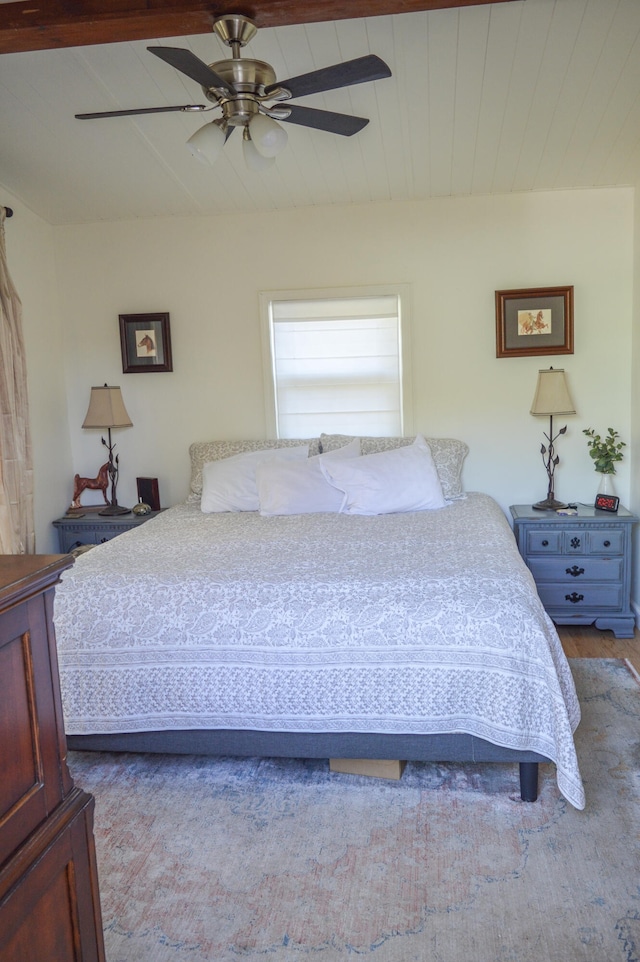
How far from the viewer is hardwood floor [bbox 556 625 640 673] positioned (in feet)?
11.2

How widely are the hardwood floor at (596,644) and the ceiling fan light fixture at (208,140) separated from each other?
2.75 meters

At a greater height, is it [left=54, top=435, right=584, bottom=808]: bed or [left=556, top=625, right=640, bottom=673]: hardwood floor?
[left=54, top=435, right=584, bottom=808]: bed

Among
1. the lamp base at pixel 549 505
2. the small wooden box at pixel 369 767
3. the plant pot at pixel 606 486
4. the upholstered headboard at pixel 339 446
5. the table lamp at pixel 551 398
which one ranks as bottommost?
the small wooden box at pixel 369 767

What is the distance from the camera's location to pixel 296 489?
3.64m

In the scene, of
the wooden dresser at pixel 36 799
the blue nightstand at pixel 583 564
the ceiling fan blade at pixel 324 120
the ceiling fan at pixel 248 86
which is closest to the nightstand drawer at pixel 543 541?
the blue nightstand at pixel 583 564

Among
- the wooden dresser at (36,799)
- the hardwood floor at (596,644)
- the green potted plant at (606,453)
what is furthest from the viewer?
the green potted plant at (606,453)

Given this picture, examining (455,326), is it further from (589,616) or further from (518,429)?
(589,616)

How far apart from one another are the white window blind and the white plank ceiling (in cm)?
62

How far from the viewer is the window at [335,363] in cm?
416

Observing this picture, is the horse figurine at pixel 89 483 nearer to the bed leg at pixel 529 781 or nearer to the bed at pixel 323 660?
the bed at pixel 323 660

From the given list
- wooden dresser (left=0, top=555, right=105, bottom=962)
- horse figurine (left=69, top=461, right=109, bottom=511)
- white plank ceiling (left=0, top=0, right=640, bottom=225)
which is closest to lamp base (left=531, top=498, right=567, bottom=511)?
white plank ceiling (left=0, top=0, right=640, bottom=225)

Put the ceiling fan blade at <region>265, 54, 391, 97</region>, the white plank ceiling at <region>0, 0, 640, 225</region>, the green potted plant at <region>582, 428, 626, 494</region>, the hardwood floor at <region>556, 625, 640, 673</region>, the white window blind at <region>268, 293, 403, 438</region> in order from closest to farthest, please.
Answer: the ceiling fan blade at <region>265, 54, 391, 97</region> < the white plank ceiling at <region>0, 0, 640, 225</region> < the hardwood floor at <region>556, 625, 640, 673</region> < the green potted plant at <region>582, 428, 626, 494</region> < the white window blind at <region>268, 293, 403, 438</region>

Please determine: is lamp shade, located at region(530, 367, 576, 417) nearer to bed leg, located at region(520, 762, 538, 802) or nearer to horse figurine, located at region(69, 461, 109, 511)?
bed leg, located at region(520, 762, 538, 802)

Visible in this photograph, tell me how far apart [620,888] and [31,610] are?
1.73 m
